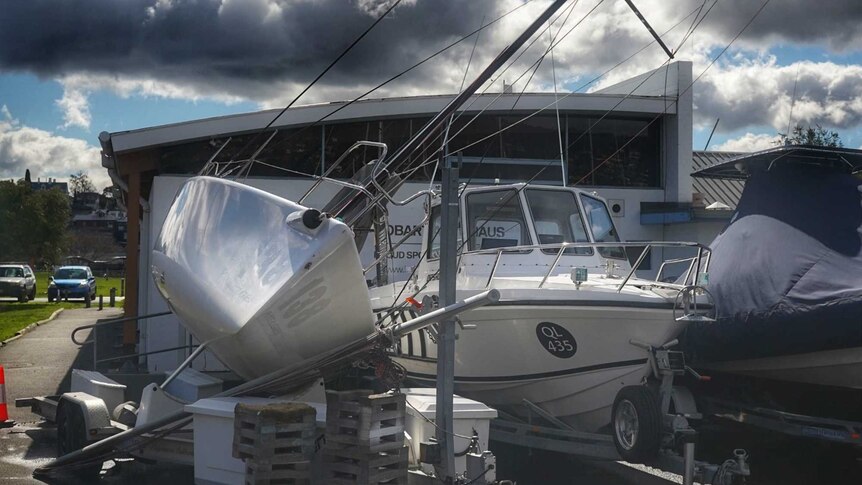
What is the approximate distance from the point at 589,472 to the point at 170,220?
5219 millimetres

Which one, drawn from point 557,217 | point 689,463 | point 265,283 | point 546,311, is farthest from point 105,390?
point 689,463

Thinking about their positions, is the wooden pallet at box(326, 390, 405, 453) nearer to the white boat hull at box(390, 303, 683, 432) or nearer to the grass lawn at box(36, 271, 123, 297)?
the white boat hull at box(390, 303, 683, 432)

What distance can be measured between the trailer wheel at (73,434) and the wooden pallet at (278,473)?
103 inches

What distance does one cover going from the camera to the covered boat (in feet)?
27.1

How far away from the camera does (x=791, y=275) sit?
28.5 ft

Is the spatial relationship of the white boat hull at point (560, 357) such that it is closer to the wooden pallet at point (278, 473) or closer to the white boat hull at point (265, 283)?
the white boat hull at point (265, 283)

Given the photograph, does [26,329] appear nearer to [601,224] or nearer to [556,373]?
[601,224]

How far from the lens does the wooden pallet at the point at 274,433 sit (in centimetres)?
705

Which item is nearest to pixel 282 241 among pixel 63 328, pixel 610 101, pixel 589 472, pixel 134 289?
pixel 589 472

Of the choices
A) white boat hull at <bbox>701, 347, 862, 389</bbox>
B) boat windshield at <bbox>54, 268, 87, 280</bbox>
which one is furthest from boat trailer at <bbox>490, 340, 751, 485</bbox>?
boat windshield at <bbox>54, 268, 87, 280</bbox>

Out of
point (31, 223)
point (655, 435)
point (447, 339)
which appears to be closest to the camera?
point (447, 339)

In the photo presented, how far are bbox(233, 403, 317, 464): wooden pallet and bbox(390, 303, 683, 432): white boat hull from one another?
291 centimetres

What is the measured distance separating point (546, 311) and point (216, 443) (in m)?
3.51

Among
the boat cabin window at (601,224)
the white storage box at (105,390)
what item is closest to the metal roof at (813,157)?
the boat cabin window at (601,224)
